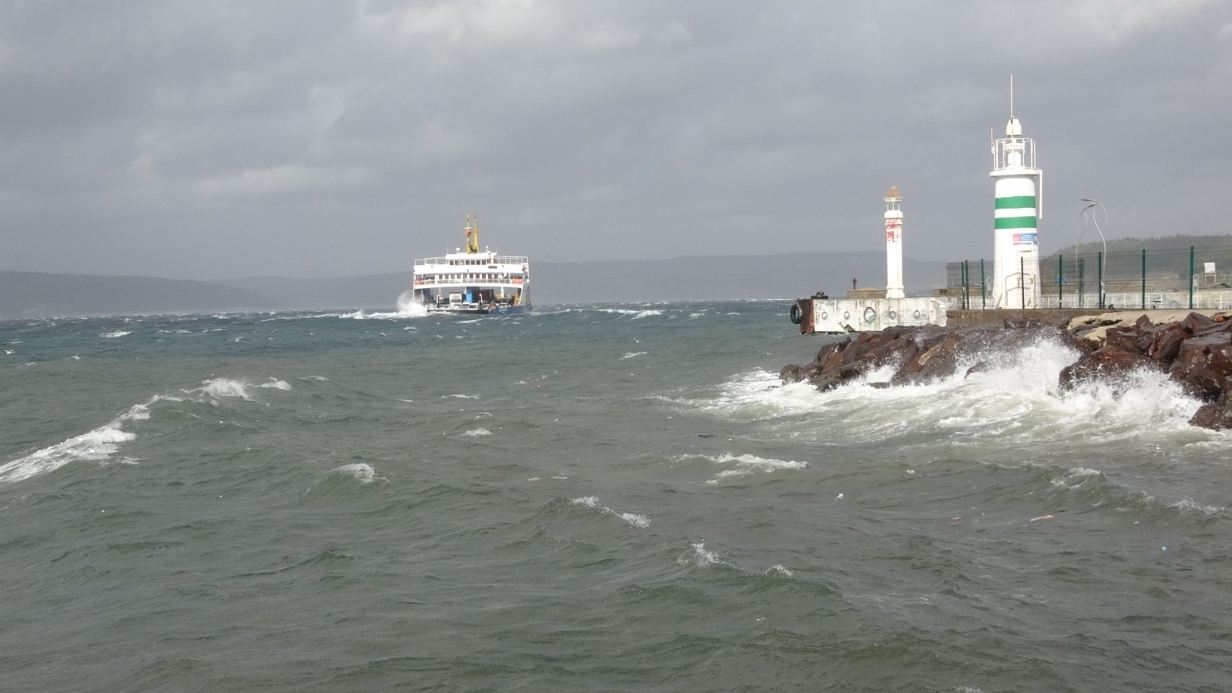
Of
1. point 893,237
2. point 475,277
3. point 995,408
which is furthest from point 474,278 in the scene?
point 995,408

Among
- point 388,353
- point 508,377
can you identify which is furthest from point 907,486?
point 388,353

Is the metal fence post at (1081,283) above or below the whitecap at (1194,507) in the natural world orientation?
above

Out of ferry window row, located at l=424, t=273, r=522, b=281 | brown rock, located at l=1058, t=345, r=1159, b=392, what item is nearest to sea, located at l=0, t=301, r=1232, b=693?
brown rock, located at l=1058, t=345, r=1159, b=392

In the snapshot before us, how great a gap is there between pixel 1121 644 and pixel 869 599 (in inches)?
65.2

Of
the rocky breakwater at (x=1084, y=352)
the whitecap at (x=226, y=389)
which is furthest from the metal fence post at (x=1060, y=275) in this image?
the whitecap at (x=226, y=389)

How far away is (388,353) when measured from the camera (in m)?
43.8

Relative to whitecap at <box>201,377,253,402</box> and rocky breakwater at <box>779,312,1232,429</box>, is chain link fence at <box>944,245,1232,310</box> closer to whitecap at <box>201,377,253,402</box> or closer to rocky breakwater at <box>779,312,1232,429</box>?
rocky breakwater at <box>779,312,1232,429</box>

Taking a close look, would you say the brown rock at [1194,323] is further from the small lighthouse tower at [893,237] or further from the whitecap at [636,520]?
the small lighthouse tower at [893,237]

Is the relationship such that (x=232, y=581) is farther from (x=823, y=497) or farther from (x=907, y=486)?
(x=907, y=486)

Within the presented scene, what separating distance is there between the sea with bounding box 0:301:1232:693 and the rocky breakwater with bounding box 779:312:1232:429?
1.04ft

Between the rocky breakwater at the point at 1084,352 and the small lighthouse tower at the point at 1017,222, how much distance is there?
4.36 metres

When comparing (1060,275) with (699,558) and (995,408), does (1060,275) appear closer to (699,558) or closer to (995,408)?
(995,408)

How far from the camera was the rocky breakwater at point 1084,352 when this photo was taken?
1437 centimetres

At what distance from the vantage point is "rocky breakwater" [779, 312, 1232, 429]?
14367mm
